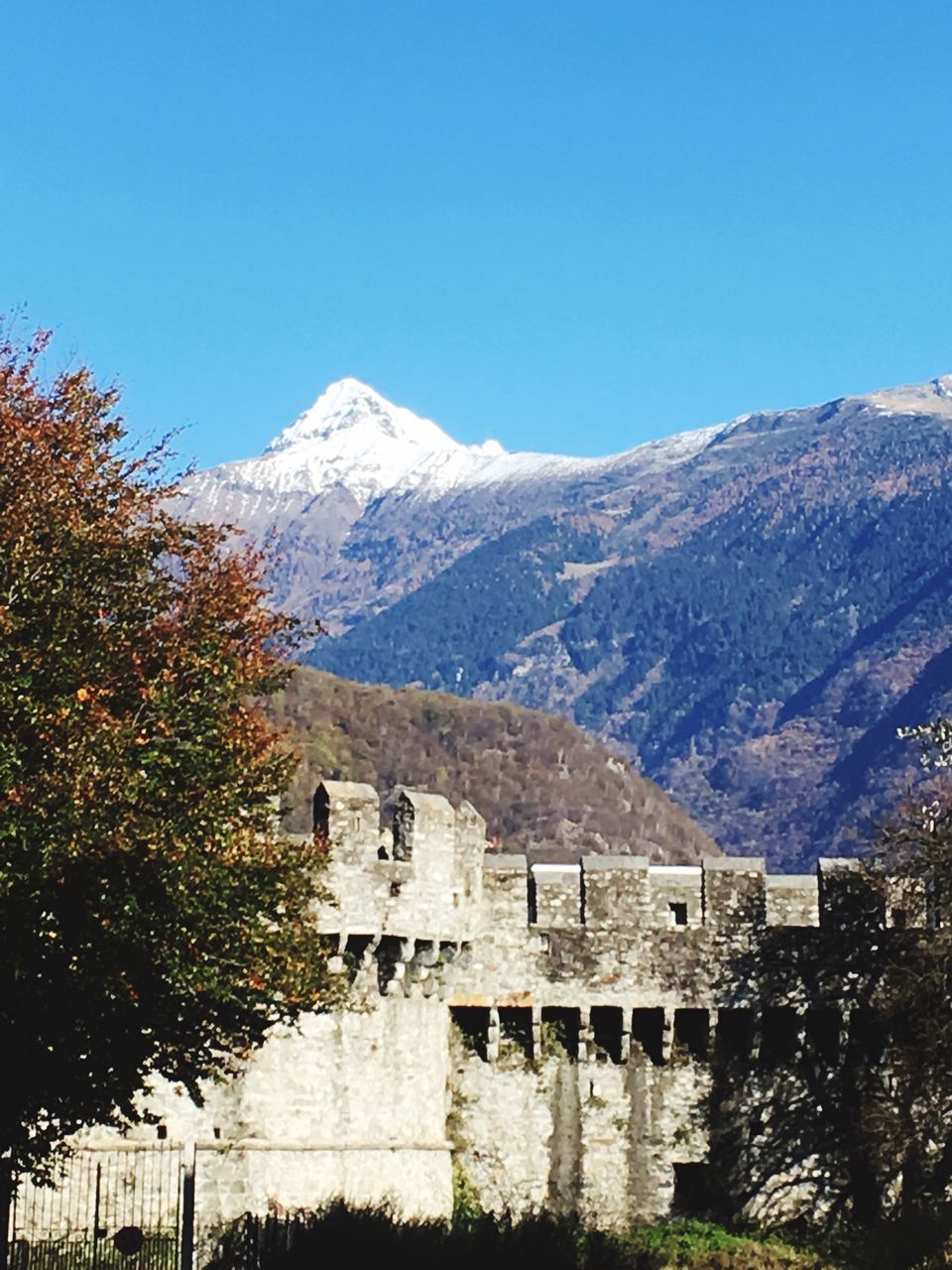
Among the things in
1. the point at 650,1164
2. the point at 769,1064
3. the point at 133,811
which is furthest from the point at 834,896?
the point at 133,811

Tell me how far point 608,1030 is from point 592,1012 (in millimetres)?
401

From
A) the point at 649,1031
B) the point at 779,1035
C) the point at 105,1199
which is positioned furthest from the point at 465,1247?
the point at 779,1035

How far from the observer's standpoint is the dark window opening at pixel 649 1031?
3797 centimetres

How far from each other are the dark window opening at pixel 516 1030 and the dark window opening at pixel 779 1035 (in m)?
3.89

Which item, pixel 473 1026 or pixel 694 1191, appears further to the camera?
pixel 473 1026

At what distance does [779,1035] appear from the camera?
38.2 m

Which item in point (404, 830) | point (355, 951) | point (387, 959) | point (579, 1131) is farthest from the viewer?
point (579, 1131)

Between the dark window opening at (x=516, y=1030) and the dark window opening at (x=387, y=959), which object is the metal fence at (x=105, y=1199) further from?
the dark window opening at (x=516, y=1030)

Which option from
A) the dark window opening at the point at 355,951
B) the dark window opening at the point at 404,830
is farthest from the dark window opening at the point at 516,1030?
the dark window opening at the point at 404,830

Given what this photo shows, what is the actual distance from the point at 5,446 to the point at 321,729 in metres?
155

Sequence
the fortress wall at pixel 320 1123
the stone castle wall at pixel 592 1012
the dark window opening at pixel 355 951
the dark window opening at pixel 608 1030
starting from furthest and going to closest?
the dark window opening at pixel 608 1030 → the stone castle wall at pixel 592 1012 → the dark window opening at pixel 355 951 → the fortress wall at pixel 320 1123

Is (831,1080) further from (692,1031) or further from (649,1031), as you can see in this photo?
(649,1031)

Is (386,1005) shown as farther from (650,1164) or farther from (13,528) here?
(13,528)

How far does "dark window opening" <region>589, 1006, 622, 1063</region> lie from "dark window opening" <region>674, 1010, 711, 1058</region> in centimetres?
98
